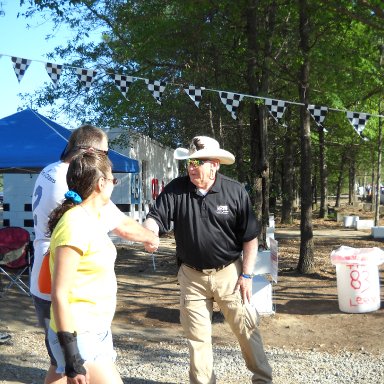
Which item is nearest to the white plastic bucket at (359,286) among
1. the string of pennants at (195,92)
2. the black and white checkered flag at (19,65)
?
the string of pennants at (195,92)

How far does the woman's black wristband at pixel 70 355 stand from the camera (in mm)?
2584

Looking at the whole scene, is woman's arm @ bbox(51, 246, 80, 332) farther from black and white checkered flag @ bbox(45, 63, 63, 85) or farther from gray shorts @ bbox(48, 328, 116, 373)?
black and white checkered flag @ bbox(45, 63, 63, 85)

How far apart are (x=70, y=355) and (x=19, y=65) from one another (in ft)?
26.6

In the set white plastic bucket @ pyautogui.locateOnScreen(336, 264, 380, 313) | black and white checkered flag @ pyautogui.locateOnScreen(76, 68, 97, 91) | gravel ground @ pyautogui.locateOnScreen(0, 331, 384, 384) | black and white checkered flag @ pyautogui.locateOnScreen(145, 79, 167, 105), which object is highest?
black and white checkered flag @ pyautogui.locateOnScreen(76, 68, 97, 91)

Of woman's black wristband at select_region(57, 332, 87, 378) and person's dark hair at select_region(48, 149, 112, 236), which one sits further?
person's dark hair at select_region(48, 149, 112, 236)

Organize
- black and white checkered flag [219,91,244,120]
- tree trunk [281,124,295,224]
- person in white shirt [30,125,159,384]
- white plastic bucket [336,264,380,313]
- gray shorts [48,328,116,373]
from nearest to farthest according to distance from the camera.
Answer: gray shorts [48,328,116,373] → person in white shirt [30,125,159,384] → white plastic bucket [336,264,380,313] → black and white checkered flag [219,91,244,120] → tree trunk [281,124,295,224]

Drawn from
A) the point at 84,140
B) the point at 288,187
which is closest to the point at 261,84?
the point at 84,140

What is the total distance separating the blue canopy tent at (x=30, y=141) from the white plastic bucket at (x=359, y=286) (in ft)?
15.0

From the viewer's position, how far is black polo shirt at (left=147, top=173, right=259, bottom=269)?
4367 mm

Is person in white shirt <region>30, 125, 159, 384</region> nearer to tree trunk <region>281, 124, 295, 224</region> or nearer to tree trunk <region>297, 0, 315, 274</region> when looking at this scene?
tree trunk <region>297, 0, 315, 274</region>

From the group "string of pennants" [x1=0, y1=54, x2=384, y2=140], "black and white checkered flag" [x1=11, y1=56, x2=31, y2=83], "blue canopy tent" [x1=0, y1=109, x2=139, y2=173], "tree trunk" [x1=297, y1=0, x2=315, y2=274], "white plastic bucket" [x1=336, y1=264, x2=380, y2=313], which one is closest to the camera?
"white plastic bucket" [x1=336, y1=264, x2=380, y2=313]

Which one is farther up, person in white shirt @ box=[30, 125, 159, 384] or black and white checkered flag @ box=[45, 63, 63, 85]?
black and white checkered flag @ box=[45, 63, 63, 85]

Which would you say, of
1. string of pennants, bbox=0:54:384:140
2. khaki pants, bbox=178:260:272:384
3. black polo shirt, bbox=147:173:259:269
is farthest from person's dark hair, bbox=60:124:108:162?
string of pennants, bbox=0:54:384:140

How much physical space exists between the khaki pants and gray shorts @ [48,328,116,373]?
1563mm
